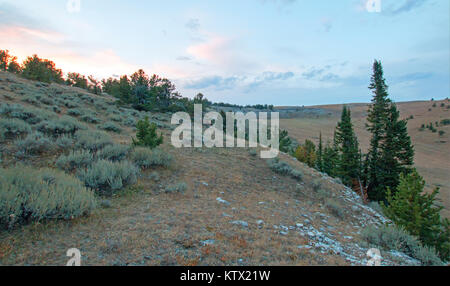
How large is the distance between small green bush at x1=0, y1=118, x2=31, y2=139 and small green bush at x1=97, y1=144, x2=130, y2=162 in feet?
11.0

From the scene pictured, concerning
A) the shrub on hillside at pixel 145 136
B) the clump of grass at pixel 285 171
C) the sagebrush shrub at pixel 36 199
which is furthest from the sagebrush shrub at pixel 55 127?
the clump of grass at pixel 285 171

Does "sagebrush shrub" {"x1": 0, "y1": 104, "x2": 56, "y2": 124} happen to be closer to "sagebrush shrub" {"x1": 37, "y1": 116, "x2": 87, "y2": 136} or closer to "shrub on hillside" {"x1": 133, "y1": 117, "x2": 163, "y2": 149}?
"sagebrush shrub" {"x1": 37, "y1": 116, "x2": 87, "y2": 136}

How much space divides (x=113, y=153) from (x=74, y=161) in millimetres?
1329

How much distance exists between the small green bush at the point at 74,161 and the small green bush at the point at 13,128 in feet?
10.0

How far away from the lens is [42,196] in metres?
3.76

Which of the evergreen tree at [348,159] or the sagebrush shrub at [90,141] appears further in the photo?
the evergreen tree at [348,159]

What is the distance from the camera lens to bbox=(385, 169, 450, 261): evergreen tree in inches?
294

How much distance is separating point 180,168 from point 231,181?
7.37 feet

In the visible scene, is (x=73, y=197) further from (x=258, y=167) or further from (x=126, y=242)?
(x=258, y=167)

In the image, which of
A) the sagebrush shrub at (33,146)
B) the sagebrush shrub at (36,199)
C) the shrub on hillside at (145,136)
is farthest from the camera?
the shrub on hillside at (145,136)

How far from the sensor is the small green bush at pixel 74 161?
6.36 m

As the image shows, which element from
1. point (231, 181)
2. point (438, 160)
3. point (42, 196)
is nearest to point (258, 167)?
point (231, 181)

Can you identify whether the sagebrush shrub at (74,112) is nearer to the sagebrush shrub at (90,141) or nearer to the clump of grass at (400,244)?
the sagebrush shrub at (90,141)
